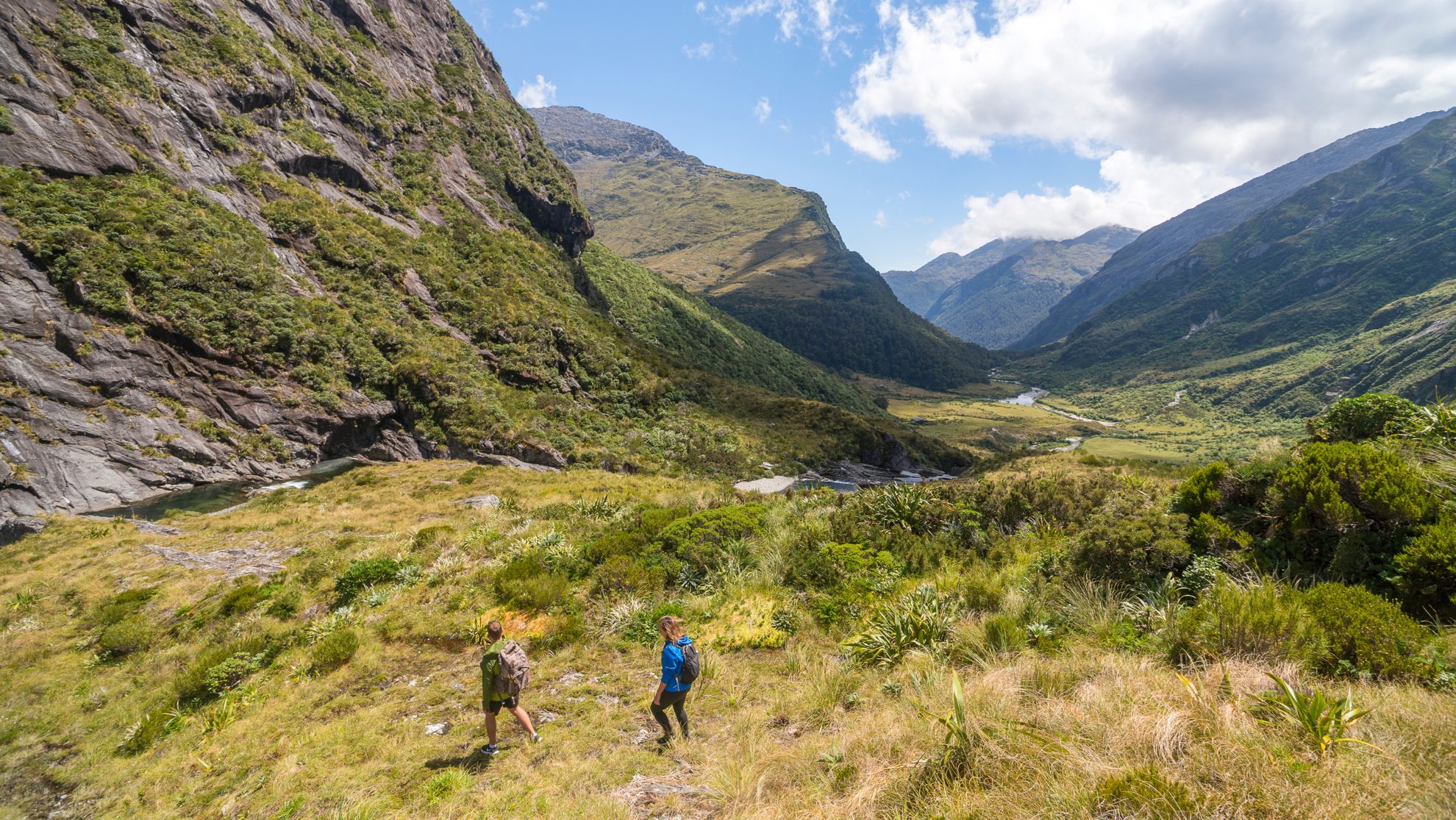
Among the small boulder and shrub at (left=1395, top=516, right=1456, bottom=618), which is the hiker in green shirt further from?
the small boulder

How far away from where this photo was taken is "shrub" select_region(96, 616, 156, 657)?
11.7 meters

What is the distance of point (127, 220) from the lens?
30.9 m

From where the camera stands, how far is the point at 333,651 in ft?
32.8

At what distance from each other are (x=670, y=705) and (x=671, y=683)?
439 millimetres

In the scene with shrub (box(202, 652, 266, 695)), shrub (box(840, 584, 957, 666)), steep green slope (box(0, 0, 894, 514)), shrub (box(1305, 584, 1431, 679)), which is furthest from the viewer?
steep green slope (box(0, 0, 894, 514))

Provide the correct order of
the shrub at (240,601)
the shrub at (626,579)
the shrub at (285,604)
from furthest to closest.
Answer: the shrub at (240,601) → the shrub at (285,604) → the shrub at (626,579)

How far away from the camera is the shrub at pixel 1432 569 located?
17.1ft

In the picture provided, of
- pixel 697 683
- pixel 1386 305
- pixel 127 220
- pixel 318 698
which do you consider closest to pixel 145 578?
pixel 318 698

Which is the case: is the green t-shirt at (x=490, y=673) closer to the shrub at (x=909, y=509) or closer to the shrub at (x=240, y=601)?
the shrub at (x=909, y=509)

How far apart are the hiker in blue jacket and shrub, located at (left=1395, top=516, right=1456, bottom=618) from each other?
26.9 ft

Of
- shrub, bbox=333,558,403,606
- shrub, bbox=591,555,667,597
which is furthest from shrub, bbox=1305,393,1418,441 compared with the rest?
shrub, bbox=333,558,403,606

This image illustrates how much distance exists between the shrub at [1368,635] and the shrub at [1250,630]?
125mm

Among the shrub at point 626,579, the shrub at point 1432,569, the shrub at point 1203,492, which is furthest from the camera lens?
the shrub at point 626,579

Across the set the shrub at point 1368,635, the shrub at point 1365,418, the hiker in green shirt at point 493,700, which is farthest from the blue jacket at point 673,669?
the shrub at point 1365,418
